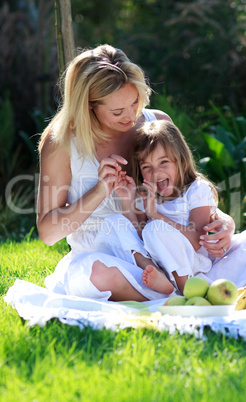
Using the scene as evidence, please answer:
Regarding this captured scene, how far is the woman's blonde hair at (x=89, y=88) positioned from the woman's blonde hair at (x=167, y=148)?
7.7 inches

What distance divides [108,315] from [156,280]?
1.35ft

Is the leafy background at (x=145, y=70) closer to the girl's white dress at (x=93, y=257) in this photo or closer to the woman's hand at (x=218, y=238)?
the girl's white dress at (x=93, y=257)

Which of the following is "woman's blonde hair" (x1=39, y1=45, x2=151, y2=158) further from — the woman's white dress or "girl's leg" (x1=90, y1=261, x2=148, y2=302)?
"girl's leg" (x1=90, y1=261, x2=148, y2=302)

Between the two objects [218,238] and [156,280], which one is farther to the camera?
[218,238]

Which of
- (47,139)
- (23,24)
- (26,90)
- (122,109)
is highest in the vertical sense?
(122,109)

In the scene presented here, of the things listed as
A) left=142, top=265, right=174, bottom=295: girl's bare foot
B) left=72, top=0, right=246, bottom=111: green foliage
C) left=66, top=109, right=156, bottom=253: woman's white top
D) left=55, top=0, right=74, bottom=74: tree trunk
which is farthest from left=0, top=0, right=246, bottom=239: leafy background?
left=142, top=265, right=174, bottom=295: girl's bare foot

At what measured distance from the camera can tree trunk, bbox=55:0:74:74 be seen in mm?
3869

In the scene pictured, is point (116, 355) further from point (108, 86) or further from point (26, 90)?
point (26, 90)

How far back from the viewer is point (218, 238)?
9.62 feet

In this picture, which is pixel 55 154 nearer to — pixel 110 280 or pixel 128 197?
pixel 128 197

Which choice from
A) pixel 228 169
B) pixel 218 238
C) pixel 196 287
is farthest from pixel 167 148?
pixel 228 169

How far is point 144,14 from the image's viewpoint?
1166 cm

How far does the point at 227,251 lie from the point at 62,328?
1.20 m

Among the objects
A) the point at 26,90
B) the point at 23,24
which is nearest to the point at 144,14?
the point at 23,24
